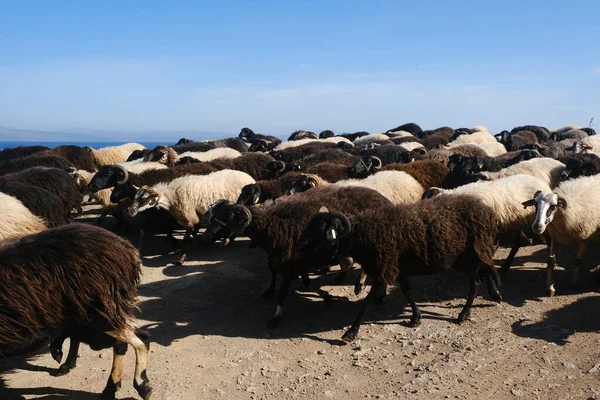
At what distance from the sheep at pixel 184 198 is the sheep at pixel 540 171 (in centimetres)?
568

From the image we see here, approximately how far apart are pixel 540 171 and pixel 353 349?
22.9ft

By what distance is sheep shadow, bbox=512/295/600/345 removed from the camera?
592cm

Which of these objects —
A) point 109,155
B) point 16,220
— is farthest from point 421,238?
point 109,155

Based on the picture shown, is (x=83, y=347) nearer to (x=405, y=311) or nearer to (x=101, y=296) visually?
(x=101, y=296)

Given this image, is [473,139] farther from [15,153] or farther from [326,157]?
[15,153]

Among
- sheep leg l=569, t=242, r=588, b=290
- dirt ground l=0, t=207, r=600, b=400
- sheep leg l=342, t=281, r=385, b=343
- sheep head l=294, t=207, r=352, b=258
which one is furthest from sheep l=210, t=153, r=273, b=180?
sheep leg l=569, t=242, r=588, b=290

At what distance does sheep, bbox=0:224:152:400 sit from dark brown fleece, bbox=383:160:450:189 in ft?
24.0

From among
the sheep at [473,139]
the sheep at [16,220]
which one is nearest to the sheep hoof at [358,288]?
the sheep at [16,220]

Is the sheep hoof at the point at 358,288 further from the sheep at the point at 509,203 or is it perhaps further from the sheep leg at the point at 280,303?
the sheep at the point at 509,203

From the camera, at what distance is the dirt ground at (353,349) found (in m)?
5.05

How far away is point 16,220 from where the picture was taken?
715 centimetres

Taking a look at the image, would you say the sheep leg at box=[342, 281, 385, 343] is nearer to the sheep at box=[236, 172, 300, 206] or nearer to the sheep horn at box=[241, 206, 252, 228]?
the sheep horn at box=[241, 206, 252, 228]

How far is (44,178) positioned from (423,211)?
7.71m

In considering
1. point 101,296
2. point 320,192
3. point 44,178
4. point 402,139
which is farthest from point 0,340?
point 402,139
